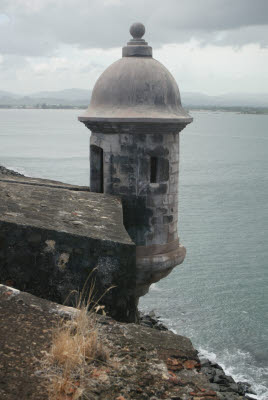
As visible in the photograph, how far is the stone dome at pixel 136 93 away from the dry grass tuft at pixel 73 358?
15.5 ft

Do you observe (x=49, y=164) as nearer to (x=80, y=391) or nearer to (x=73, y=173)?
(x=73, y=173)

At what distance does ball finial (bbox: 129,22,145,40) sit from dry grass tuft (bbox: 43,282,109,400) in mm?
5979

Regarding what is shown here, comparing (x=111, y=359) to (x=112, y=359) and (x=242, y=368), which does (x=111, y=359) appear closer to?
(x=112, y=359)

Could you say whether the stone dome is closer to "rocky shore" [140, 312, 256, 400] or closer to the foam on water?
"rocky shore" [140, 312, 256, 400]

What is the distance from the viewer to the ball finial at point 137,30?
8.18m

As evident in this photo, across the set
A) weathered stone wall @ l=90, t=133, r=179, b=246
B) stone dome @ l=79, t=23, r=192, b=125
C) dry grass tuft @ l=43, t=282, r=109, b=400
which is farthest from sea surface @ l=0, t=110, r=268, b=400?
dry grass tuft @ l=43, t=282, r=109, b=400

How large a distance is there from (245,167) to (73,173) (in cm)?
1557

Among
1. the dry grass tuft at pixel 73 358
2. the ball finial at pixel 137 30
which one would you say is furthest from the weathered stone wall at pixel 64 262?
the ball finial at pixel 137 30

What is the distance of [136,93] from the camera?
773 cm

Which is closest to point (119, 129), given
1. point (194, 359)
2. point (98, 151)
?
point (98, 151)

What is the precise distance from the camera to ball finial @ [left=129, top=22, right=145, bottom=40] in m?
8.18

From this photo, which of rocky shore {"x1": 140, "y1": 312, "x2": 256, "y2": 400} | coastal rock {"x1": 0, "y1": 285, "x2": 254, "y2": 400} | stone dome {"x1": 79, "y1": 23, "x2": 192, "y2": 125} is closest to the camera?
coastal rock {"x1": 0, "y1": 285, "x2": 254, "y2": 400}

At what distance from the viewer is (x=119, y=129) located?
7.73 metres

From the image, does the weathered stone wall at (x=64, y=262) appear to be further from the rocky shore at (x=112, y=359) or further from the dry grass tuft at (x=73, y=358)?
the dry grass tuft at (x=73, y=358)
